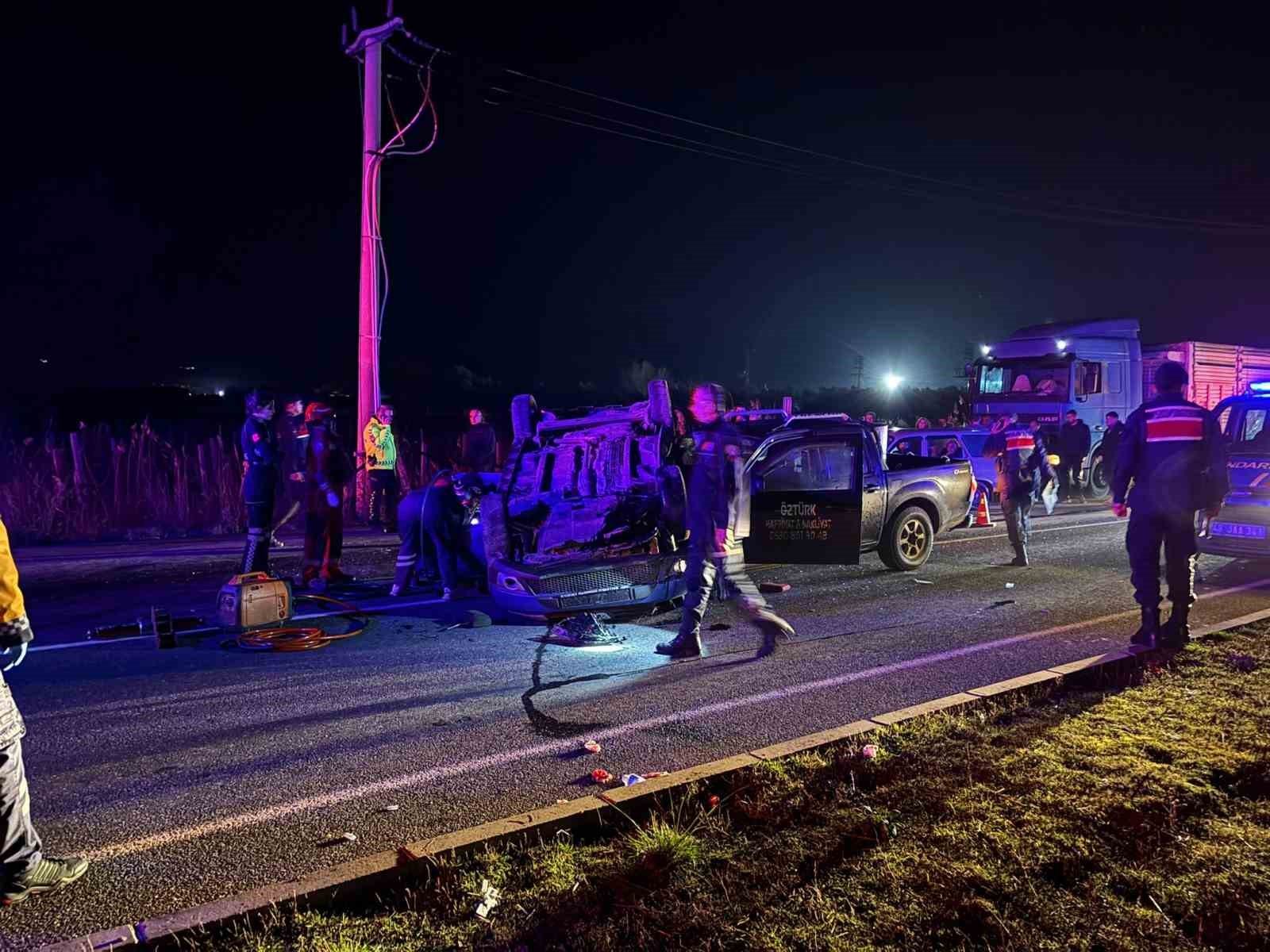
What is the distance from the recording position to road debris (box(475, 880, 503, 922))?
9.71 feet

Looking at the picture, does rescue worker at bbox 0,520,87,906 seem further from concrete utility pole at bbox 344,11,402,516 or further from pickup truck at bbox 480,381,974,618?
concrete utility pole at bbox 344,11,402,516

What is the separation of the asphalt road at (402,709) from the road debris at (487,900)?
0.69 meters

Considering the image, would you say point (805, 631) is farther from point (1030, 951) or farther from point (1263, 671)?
point (1030, 951)

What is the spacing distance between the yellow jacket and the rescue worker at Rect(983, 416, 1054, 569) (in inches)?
380

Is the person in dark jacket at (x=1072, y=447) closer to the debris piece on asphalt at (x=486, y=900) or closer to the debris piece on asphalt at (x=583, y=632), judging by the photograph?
the debris piece on asphalt at (x=583, y=632)

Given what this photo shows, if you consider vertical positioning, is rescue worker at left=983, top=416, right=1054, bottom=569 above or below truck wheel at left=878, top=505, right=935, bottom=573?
above

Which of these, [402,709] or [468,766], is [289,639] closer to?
[402,709]

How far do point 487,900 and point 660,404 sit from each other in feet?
20.2

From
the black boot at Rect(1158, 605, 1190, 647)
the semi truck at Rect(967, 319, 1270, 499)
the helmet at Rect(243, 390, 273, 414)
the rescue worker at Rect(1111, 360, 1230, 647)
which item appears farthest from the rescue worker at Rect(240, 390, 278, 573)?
the semi truck at Rect(967, 319, 1270, 499)

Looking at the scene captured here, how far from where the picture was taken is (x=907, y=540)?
10.5 m

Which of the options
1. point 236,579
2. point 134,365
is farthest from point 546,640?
point 134,365

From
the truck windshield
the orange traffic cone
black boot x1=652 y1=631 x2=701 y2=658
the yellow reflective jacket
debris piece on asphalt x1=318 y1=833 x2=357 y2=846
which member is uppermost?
the truck windshield

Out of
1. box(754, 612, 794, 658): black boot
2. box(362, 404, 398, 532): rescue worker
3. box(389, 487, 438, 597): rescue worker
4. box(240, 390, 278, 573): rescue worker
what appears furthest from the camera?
box(362, 404, 398, 532): rescue worker

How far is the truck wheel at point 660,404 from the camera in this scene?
28.3 feet
